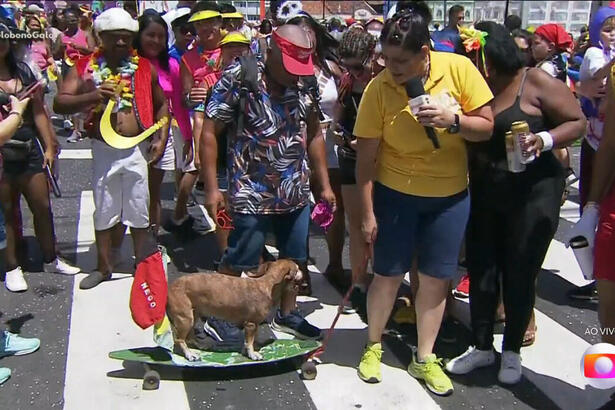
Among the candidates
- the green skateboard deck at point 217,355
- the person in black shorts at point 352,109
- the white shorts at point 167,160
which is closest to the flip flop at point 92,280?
the white shorts at point 167,160

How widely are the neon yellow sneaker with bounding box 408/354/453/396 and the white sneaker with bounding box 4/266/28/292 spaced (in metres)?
3.03

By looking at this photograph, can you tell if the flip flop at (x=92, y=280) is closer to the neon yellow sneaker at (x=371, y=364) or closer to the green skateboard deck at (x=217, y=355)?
the green skateboard deck at (x=217, y=355)

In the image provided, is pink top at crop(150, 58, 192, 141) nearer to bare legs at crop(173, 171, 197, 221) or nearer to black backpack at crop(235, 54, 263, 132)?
bare legs at crop(173, 171, 197, 221)

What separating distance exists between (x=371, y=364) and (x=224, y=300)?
3.05 ft

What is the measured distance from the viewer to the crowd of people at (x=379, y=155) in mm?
3316

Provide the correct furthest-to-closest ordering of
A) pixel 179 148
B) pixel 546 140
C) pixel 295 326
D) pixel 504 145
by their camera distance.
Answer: pixel 179 148 < pixel 295 326 < pixel 504 145 < pixel 546 140

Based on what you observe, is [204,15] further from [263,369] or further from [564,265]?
[564,265]

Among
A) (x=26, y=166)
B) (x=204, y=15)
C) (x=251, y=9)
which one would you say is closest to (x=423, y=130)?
(x=204, y=15)

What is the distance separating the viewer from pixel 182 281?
3.65m

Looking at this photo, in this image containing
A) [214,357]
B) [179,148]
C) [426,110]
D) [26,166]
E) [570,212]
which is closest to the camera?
[426,110]

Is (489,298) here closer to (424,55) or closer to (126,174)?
(424,55)

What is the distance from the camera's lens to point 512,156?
3.31 m

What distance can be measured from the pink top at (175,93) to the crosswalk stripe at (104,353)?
1.49 m

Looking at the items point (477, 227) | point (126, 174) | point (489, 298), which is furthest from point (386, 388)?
point (126, 174)
